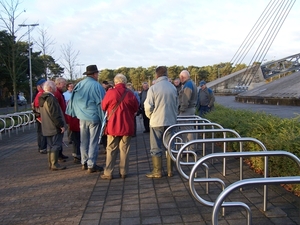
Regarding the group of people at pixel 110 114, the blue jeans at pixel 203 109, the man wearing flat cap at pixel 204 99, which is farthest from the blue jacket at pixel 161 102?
the blue jeans at pixel 203 109

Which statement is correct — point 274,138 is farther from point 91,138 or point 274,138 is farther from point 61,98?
point 61,98

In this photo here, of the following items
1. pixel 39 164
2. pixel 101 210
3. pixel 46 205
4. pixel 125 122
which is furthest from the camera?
pixel 39 164

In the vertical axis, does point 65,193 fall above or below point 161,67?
below

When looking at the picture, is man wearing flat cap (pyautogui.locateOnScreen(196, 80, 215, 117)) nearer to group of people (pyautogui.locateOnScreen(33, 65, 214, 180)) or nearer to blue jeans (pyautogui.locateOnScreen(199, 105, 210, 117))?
blue jeans (pyautogui.locateOnScreen(199, 105, 210, 117))

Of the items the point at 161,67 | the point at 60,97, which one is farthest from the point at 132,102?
the point at 60,97

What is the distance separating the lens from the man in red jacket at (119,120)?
628cm

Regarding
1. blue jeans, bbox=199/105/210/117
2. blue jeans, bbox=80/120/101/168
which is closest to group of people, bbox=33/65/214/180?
blue jeans, bbox=80/120/101/168

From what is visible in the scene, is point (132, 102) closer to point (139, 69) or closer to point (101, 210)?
point (101, 210)

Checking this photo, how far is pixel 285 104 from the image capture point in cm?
2327

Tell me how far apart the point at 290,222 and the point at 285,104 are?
20.5 metres

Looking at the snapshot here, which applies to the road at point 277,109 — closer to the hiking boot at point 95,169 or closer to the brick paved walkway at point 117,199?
the hiking boot at point 95,169

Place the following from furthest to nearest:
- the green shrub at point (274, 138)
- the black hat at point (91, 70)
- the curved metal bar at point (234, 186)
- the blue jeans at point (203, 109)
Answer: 1. the blue jeans at point (203, 109)
2. the black hat at point (91, 70)
3. the green shrub at point (274, 138)
4. the curved metal bar at point (234, 186)

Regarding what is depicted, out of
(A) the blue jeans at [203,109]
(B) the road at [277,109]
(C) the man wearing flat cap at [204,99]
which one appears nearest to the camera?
(C) the man wearing flat cap at [204,99]

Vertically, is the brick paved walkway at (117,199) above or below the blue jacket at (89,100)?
below
